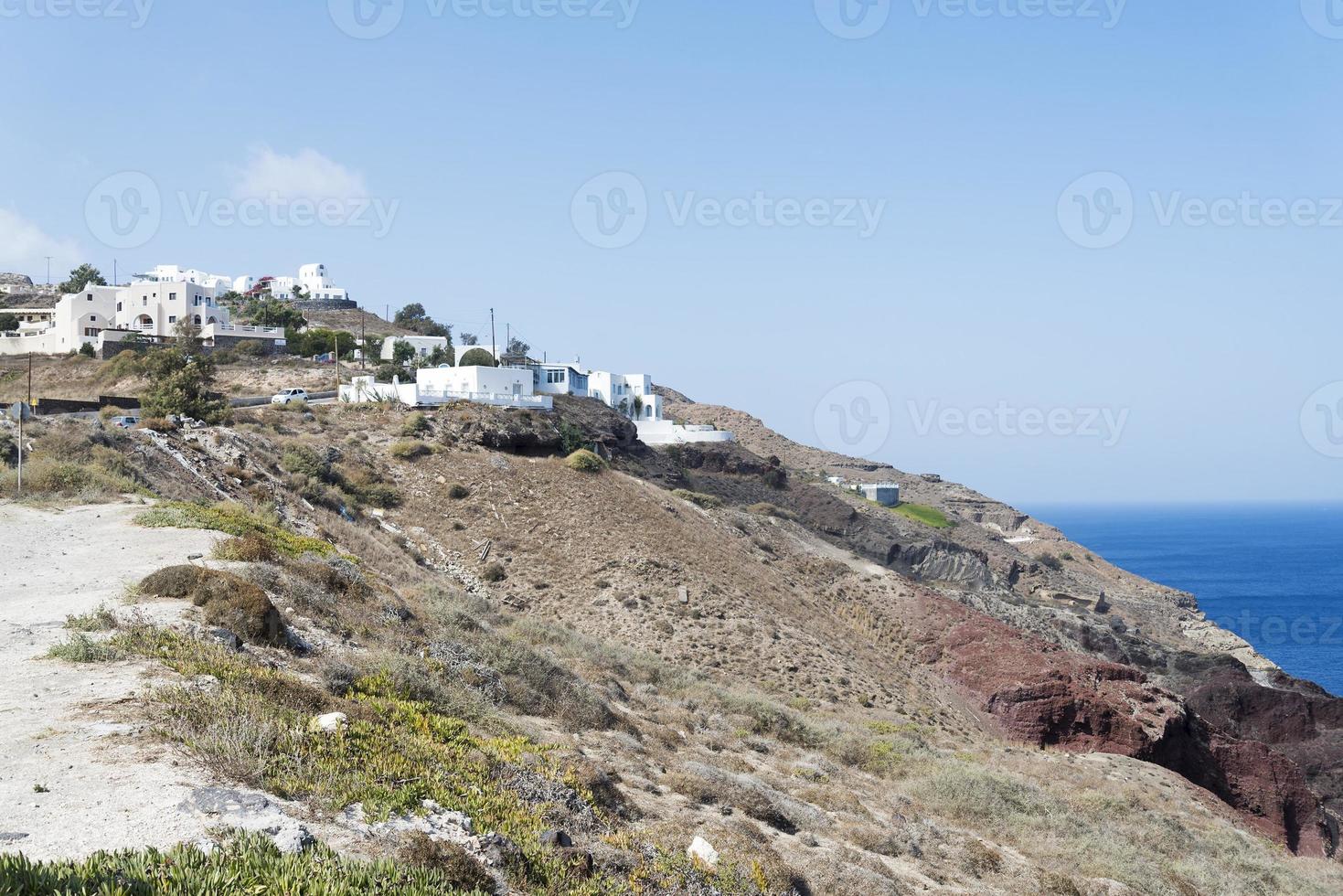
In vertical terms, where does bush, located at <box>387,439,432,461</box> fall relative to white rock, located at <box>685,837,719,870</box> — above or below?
above

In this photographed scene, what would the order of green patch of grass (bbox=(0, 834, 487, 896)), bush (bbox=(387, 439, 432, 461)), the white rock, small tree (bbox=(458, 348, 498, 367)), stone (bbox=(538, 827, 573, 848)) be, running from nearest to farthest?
green patch of grass (bbox=(0, 834, 487, 896)) → stone (bbox=(538, 827, 573, 848)) → the white rock → bush (bbox=(387, 439, 432, 461)) → small tree (bbox=(458, 348, 498, 367))

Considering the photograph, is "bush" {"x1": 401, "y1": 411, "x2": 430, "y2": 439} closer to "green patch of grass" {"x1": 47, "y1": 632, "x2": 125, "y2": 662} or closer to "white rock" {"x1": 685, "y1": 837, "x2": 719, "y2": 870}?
"green patch of grass" {"x1": 47, "y1": 632, "x2": 125, "y2": 662}

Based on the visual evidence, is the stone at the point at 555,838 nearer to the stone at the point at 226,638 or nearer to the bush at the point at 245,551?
the stone at the point at 226,638

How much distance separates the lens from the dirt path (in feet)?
20.7

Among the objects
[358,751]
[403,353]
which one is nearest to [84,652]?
[358,751]

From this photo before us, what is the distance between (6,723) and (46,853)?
291 centimetres

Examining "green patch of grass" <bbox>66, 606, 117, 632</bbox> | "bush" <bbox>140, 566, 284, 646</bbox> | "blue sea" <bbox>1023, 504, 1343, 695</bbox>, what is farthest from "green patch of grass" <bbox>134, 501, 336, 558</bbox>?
"blue sea" <bbox>1023, 504, 1343, 695</bbox>

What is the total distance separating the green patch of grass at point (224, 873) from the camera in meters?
5.14

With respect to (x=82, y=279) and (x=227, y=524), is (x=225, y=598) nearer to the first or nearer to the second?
(x=227, y=524)

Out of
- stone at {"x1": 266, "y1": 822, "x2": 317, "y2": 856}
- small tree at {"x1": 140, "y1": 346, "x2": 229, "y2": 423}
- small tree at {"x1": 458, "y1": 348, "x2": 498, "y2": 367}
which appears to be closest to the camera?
stone at {"x1": 266, "y1": 822, "x2": 317, "y2": 856}

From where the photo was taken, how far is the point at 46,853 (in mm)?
5930

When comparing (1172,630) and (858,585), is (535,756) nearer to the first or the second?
(858,585)

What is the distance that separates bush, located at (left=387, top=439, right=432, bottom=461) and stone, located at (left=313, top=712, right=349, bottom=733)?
33.1 metres

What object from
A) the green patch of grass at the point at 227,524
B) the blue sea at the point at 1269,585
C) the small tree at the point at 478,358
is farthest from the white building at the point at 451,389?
the blue sea at the point at 1269,585
